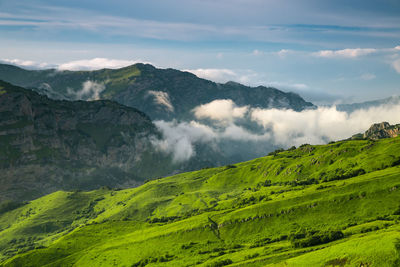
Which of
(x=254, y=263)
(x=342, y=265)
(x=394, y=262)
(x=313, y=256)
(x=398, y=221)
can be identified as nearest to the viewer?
(x=394, y=262)

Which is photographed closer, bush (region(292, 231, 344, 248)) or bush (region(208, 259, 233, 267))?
bush (region(292, 231, 344, 248))

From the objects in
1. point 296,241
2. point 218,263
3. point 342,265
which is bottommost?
point 218,263

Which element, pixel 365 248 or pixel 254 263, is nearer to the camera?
pixel 365 248

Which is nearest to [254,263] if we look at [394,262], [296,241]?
[296,241]

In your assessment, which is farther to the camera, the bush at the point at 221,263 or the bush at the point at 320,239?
the bush at the point at 221,263

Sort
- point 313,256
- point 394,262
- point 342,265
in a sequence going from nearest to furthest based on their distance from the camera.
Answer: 1. point 394,262
2. point 342,265
3. point 313,256

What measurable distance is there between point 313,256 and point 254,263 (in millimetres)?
39589

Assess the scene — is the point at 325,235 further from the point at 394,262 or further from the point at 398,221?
the point at 394,262

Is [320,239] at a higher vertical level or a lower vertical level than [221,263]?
higher

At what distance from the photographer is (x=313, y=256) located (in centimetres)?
14500

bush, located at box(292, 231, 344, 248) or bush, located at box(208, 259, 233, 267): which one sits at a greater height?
bush, located at box(292, 231, 344, 248)

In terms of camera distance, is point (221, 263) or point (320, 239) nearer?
point (320, 239)

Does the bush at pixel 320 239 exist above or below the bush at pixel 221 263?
above

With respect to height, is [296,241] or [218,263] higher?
[296,241]
